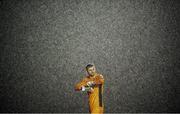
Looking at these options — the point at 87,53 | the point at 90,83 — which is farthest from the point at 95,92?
the point at 87,53

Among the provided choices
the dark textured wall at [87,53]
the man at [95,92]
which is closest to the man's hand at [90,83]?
the man at [95,92]

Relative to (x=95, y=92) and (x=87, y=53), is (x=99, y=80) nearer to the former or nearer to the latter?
(x=95, y=92)

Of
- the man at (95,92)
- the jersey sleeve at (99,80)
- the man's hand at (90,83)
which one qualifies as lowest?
the man at (95,92)

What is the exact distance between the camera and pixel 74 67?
2.94 meters

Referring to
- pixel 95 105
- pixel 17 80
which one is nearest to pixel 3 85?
pixel 17 80

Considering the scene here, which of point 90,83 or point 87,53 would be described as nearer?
point 90,83

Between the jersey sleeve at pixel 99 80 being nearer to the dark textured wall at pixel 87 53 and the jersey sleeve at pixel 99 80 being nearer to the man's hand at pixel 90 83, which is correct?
the man's hand at pixel 90 83

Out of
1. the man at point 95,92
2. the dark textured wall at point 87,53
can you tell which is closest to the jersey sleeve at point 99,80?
the man at point 95,92

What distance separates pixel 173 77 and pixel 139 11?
888 mm

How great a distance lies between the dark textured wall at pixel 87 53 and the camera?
2.89 m

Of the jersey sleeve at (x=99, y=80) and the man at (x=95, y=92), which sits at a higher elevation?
the jersey sleeve at (x=99, y=80)

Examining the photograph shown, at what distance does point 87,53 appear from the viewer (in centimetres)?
297

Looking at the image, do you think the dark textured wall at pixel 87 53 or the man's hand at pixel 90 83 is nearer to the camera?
the man's hand at pixel 90 83

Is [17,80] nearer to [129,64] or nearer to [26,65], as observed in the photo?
[26,65]
